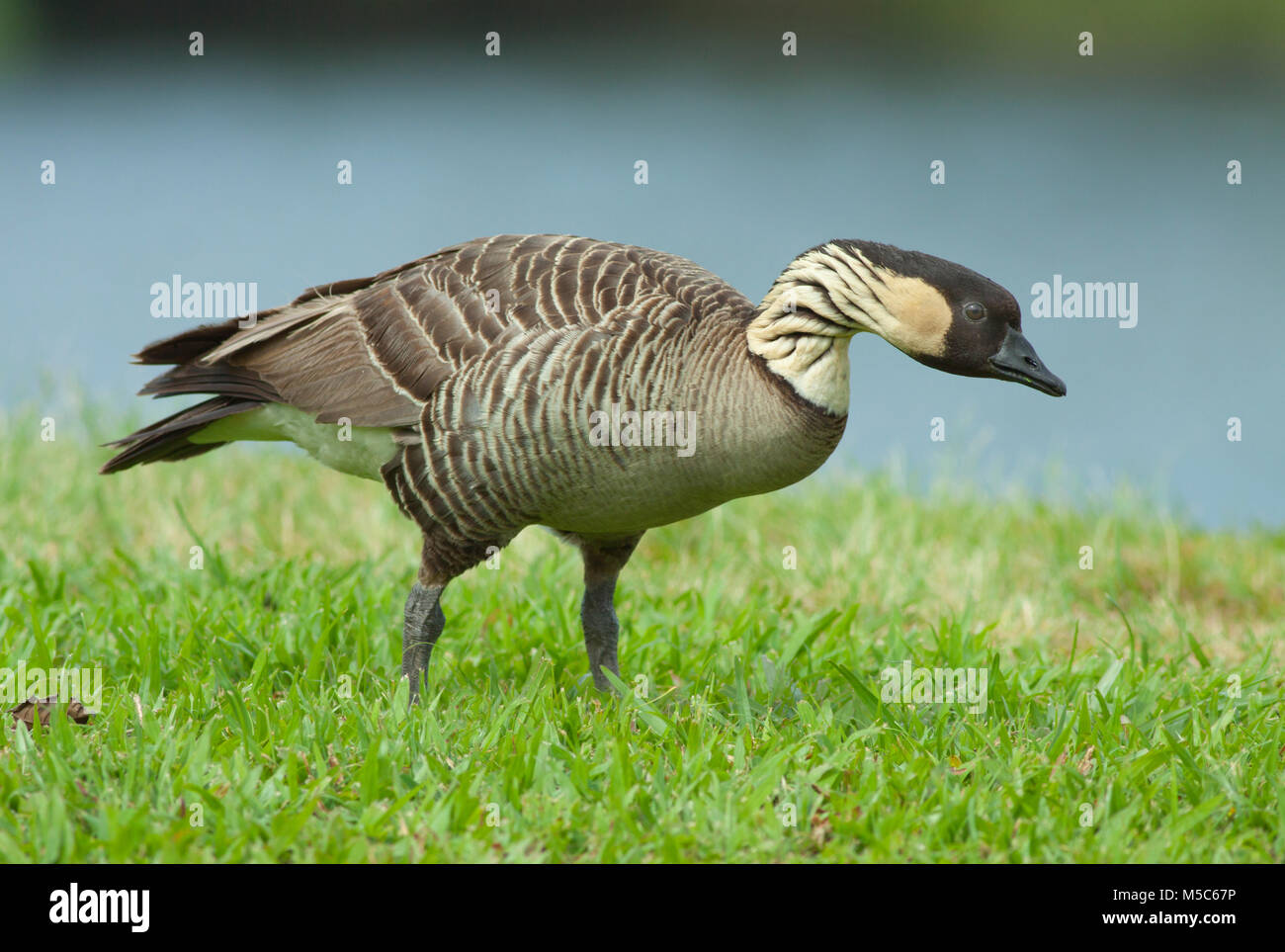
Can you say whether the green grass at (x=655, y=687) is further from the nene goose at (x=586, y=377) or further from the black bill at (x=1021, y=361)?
the black bill at (x=1021, y=361)

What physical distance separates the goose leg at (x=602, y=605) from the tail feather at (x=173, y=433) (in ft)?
5.15

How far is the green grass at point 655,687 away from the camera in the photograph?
3754 mm

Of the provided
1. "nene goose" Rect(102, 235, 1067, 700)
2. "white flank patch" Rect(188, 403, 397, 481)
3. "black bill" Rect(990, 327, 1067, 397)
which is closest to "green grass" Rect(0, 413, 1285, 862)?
"nene goose" Rect(102, 235, 1067, 700)

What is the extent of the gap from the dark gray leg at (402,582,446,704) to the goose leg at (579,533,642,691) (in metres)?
0.63

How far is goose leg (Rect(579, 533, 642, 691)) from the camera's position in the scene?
17.4 feet

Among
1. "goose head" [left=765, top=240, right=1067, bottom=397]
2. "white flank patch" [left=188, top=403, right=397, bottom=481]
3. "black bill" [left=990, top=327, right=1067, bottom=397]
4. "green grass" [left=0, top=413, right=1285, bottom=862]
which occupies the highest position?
"goose head" [left=765, top=240, right=1067, bottom=397]

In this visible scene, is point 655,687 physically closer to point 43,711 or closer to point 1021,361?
point 1021,361

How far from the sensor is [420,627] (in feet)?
16.8

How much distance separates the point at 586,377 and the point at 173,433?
1992 millimetres

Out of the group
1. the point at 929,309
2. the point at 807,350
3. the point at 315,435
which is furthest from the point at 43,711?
the point at 929,309

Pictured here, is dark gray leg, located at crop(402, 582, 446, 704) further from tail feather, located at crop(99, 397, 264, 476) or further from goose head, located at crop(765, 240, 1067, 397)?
goose head, located at crop(765, 240, 1067, 397)

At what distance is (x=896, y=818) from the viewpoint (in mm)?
3785

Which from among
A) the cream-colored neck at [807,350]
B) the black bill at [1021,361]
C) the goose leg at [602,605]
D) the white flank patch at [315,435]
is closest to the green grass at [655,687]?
the goose leg at [602,605]

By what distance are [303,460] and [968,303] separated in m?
5.97
